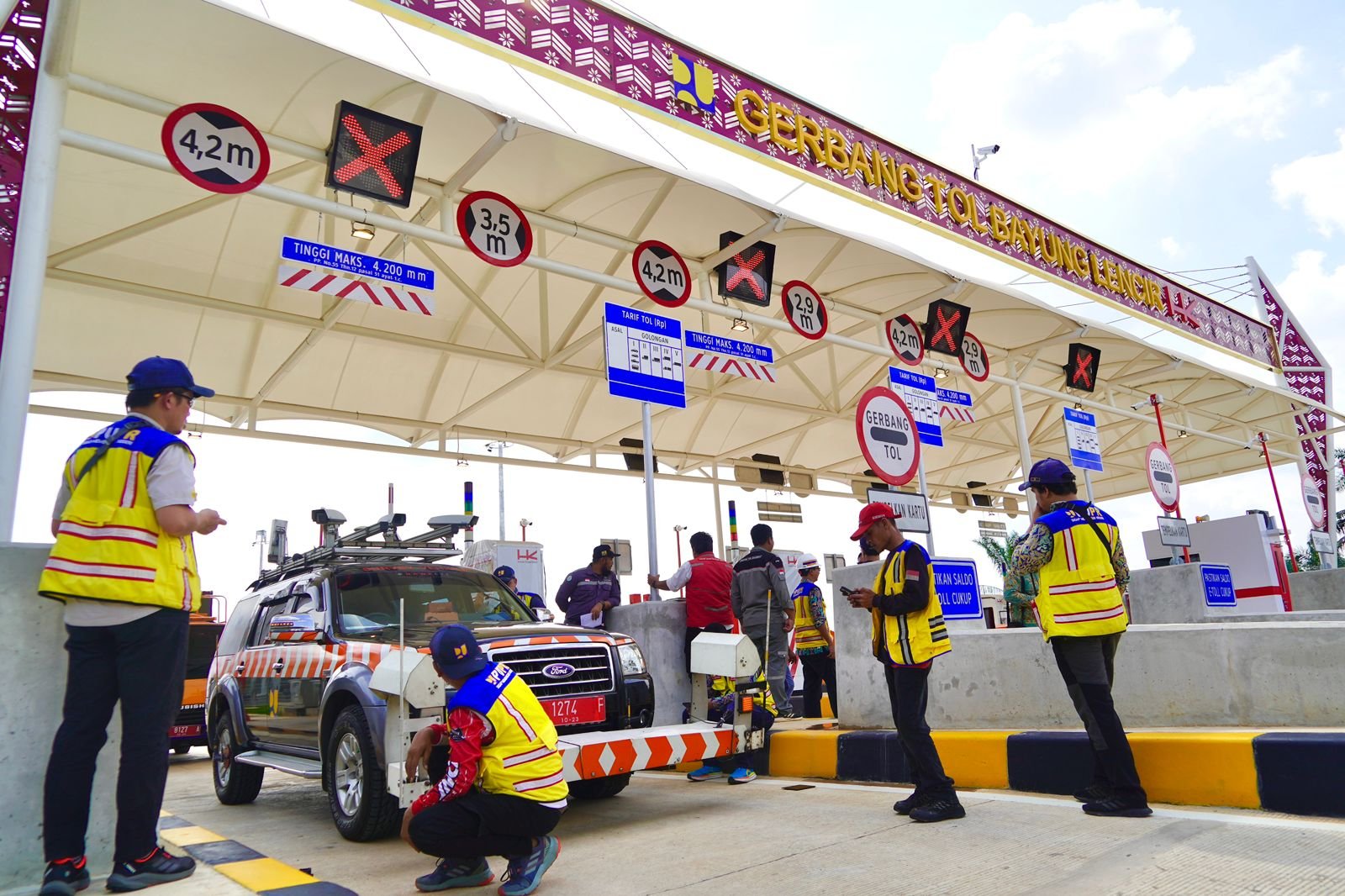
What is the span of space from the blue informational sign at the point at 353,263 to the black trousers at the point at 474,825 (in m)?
5.21

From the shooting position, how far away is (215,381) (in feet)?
43.9

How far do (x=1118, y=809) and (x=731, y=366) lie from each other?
652 cm

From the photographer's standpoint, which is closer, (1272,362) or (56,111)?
(56,111)

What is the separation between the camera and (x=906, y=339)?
12.9 m

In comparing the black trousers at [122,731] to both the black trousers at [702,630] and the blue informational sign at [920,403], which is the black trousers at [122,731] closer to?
the black trousers at [702,630]

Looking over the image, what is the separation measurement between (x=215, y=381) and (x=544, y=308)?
5.51 metres

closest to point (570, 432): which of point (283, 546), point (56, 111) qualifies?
point (283, 546)

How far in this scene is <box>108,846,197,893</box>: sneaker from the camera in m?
3.05

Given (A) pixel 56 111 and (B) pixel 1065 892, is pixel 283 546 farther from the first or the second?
(B) pixel 1065 892

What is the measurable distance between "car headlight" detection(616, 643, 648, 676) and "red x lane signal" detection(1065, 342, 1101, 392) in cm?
1149

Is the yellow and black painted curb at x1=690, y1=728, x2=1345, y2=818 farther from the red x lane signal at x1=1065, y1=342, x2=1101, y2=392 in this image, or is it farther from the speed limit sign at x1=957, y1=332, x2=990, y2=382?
the red x lane signal at x1=1065, y1=342, x2=1101, y2=392

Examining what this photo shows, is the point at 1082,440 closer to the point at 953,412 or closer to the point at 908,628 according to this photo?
the point at 953,412

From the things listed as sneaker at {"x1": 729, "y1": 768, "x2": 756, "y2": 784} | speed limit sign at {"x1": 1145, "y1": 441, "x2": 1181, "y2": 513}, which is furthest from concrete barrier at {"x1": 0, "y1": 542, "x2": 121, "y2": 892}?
speed limit sign at {"x1": 1145, "y1": 441, "x2": 1181, "y2": 513}

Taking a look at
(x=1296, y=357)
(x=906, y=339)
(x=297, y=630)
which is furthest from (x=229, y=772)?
(x=1296, y=357)
